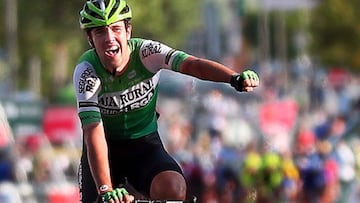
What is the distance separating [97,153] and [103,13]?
92cm

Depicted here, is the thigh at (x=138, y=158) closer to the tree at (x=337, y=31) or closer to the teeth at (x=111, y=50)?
the teeth at (x=111, y=50)

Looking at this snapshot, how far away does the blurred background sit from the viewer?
2100 centimetres

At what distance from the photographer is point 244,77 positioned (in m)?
7.85

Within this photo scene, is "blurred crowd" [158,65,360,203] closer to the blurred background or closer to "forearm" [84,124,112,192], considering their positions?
the blurred background

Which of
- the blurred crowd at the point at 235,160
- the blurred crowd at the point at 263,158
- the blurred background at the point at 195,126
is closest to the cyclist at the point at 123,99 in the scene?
the blurred background at the point at 195,126

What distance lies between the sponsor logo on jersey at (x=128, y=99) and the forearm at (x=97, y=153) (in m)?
0.34

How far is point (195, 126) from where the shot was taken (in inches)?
1122

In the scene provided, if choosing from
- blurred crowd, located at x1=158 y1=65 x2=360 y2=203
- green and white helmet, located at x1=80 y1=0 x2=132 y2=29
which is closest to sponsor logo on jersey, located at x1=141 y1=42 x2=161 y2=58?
green and white helmet, located at x1=80 y1=0 x2=132 y2=29

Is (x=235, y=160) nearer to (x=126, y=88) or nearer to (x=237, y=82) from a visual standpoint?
(x=126, y=88)

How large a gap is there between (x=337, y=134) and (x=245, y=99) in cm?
1235

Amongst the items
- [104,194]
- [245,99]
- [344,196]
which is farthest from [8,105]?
[104,194]

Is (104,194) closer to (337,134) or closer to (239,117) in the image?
(337,134)

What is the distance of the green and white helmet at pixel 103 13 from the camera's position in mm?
8445

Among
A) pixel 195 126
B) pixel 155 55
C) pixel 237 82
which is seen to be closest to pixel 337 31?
pixel 195 126
